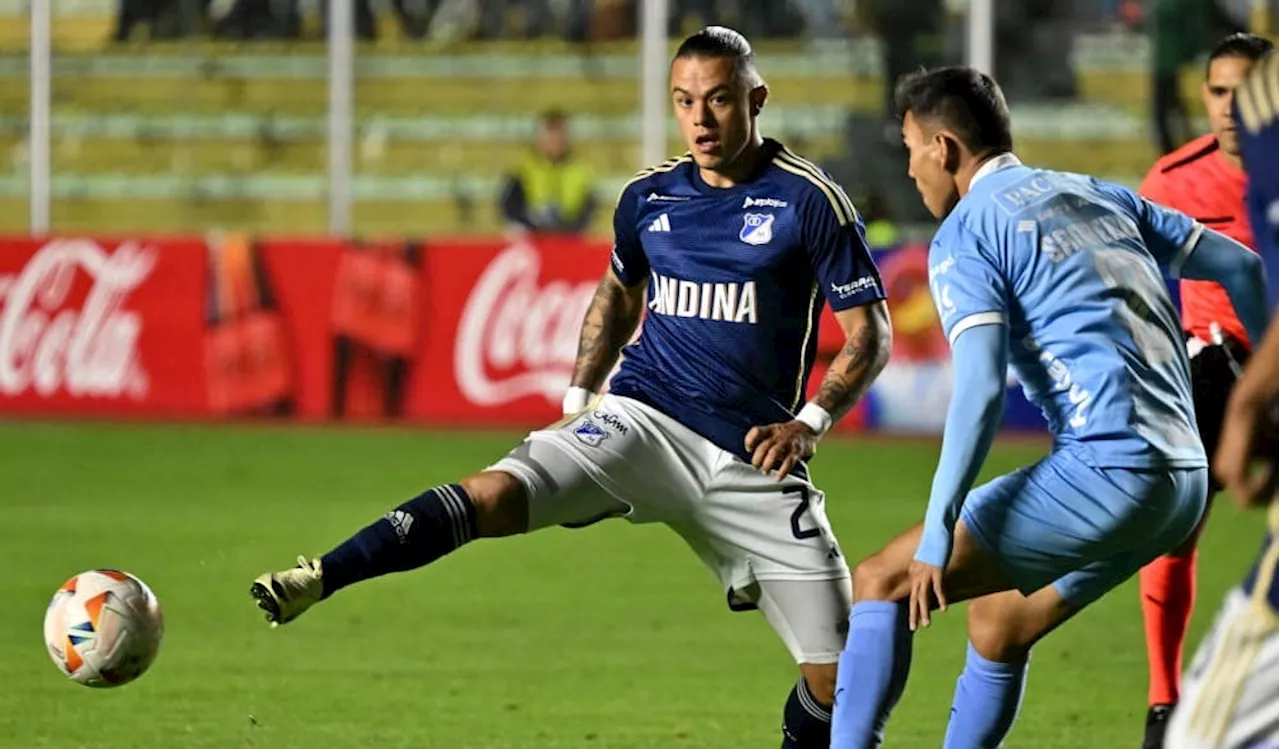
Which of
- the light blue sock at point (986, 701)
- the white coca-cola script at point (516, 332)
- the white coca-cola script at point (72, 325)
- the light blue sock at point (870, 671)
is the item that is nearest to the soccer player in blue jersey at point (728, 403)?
the light blue sock at point (986, 701)

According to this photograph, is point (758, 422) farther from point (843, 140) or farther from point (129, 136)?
point (129, 136)

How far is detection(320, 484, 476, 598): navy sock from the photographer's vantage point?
19.2ft

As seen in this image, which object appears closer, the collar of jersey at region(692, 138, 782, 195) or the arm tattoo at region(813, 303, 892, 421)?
the arm tattoo at region(813, 303, 892, 421)

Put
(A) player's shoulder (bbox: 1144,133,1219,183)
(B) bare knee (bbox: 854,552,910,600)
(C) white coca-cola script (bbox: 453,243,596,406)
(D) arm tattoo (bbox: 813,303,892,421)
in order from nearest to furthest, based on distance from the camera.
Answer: (B) bare knee (bbox: 854,552,910,600)
(D) arm tattoo (bbox: 813,303,892,421)
(A) player's shoulder (bbox: 1144,133,1219,183)
(C) white coca-cola script (bbox: 453,243,596,406)

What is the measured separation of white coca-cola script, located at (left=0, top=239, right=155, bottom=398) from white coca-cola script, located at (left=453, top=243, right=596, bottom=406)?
8.56ft

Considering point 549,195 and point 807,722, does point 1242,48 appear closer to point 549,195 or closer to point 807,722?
point 807,722

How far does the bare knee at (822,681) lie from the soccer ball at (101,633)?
186 centimetres

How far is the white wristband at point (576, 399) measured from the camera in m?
6.55

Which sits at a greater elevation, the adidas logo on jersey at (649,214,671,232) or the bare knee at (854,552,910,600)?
the adidas logo on jersey at (649,214,671,232)

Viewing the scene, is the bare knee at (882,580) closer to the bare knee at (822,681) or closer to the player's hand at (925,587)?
the player's hand at (925,587)

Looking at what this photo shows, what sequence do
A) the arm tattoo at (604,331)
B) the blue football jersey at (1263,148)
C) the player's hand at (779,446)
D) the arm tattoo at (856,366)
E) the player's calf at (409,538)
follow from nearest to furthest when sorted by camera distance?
1. the blue football jersey at (1263,148)
2. the player's calf at (409,538)
3. the player's hand at (779,446)
4. the arm tattoo at (856,366)
5. the arm tattoo at (604,331)

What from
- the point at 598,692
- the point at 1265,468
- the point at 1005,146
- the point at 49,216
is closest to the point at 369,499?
the point at 598,692

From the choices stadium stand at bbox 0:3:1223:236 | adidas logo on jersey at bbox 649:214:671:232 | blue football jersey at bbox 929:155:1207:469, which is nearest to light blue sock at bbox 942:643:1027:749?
blue football jersey at bbox 929:155:1207:469

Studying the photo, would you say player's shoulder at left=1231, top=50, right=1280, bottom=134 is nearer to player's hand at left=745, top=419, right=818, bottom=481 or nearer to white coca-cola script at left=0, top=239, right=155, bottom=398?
player's hand at left=745, top=419, right=818, bottom=481
